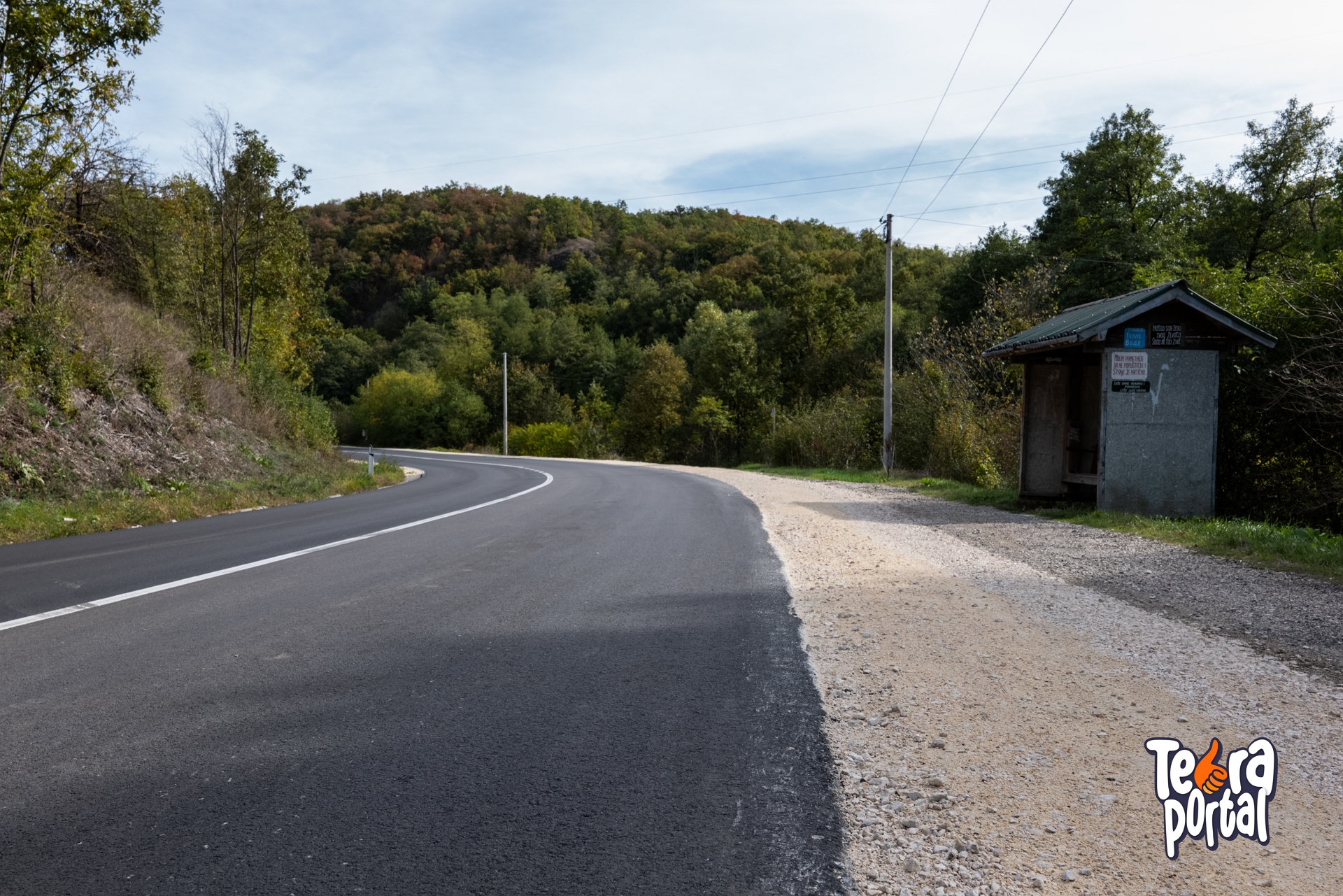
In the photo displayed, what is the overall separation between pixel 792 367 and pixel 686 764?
50324 millimetres

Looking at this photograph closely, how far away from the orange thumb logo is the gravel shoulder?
17cm

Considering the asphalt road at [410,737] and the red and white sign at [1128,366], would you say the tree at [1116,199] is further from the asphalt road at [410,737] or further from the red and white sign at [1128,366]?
the asphalt road at [410,737]

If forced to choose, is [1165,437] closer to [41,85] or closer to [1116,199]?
[41,85]

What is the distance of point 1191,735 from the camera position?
365cm

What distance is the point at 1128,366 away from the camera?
12.5 metres

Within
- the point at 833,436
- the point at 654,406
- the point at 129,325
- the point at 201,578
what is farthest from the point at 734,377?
the point at 201,578

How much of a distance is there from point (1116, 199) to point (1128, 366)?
94.4ft

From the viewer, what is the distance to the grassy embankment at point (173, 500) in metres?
10.7

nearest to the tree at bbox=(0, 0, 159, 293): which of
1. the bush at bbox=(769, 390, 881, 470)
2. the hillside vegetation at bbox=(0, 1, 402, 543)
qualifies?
the hillside vegetation at bbox=(0, 1, 402, 543)

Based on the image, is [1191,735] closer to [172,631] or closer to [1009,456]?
[172,631]

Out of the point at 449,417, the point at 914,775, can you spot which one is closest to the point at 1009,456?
the point at 914,775

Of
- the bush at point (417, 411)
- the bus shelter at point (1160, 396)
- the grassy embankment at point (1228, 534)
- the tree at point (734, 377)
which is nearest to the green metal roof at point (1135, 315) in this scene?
the bus shelter at point (1160, 396)

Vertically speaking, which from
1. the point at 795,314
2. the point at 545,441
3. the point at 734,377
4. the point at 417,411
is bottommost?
the point at 545,441

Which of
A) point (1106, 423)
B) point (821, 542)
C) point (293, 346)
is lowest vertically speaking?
point (821, 542)
